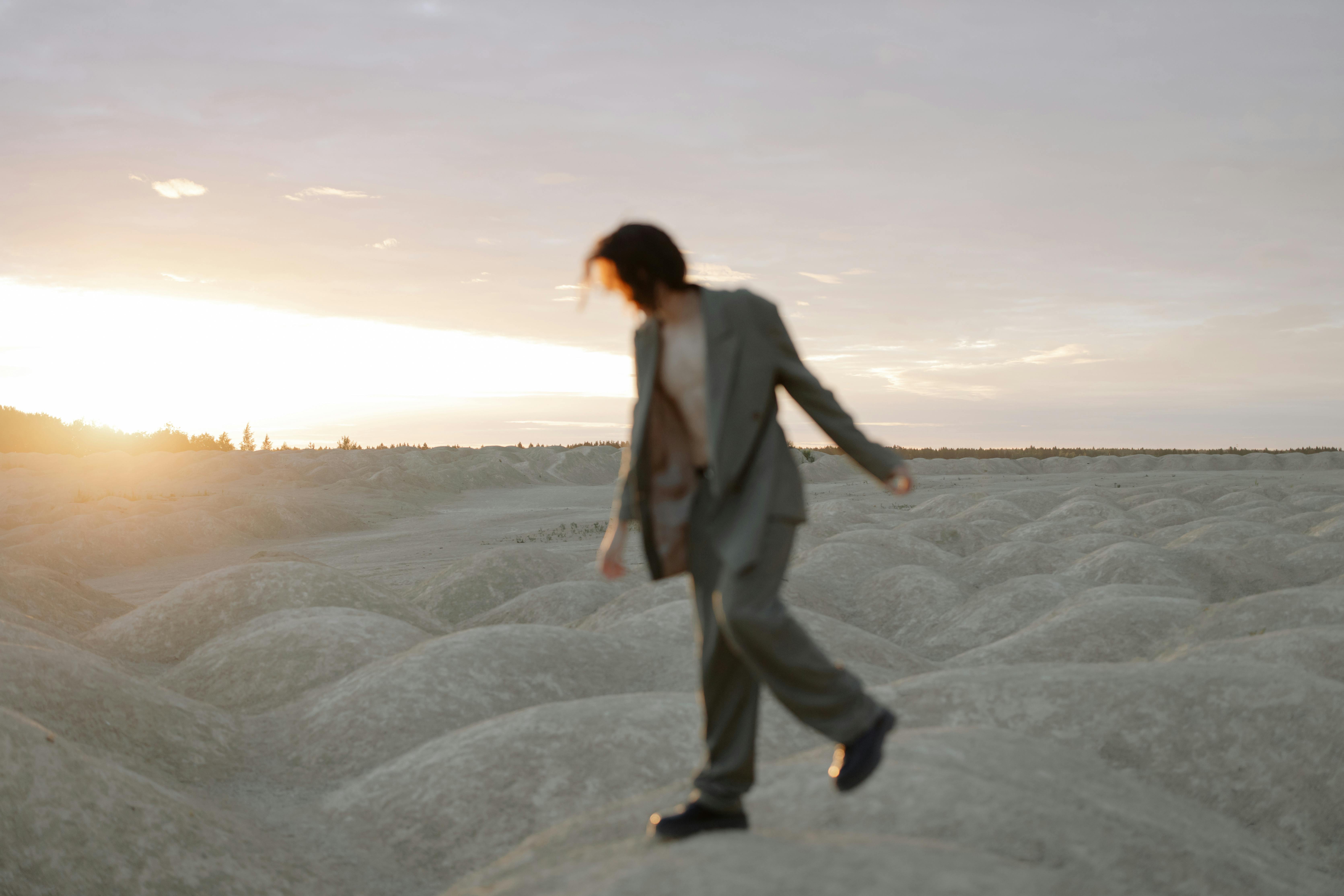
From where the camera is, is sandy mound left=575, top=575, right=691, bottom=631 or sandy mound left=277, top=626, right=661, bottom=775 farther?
sandy mound left=575, top=575, right=691, bottom=631

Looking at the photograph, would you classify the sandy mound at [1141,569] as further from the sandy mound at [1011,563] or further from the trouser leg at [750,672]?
the trouser leg at [750,672]

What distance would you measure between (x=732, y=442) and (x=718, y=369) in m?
0.32

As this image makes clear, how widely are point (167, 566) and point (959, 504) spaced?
29.5 m

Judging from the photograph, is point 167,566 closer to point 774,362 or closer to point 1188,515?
point 774,362

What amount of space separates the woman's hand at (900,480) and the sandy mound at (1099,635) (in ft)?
44.2

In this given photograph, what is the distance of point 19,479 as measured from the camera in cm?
4828

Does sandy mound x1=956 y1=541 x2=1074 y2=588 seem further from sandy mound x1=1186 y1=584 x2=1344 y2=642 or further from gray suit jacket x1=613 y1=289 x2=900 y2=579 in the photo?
gray suit jacket x1=613 y1=289 x2=900 y2=579

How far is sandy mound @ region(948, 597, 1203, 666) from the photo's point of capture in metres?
16.4

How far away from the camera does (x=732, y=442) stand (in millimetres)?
3963

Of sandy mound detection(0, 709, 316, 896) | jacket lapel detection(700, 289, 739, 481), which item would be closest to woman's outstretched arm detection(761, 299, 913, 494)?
jacket lapel detection(700, 289, 739, 481)

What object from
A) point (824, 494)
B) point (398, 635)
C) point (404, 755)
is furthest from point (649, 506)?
point (824, 494)

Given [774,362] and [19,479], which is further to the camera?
[19,479]

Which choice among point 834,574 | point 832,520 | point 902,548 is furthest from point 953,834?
point 832,520

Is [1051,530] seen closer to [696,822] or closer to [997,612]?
[997,612]
